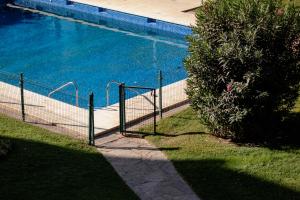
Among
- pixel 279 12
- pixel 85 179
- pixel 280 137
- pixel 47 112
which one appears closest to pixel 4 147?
pixel 85 179

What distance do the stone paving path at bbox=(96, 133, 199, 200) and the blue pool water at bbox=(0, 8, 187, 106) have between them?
457 cm

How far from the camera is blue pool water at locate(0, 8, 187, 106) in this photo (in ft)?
64.5

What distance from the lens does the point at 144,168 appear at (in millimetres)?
11875

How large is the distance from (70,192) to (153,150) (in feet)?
8.75

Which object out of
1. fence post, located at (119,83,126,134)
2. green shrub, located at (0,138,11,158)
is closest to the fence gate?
fence post, located at (119,83,126,134)

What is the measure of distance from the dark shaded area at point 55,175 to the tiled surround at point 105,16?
12.3 m

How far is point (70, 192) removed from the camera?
34.7 ft

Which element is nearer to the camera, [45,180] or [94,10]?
[45,180]

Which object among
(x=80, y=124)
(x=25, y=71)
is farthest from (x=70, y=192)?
(x=25, y=71)

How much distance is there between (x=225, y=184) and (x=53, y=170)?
3164 millimetres

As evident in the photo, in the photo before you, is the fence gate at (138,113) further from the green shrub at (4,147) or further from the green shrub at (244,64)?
the green shrub at (4,147)

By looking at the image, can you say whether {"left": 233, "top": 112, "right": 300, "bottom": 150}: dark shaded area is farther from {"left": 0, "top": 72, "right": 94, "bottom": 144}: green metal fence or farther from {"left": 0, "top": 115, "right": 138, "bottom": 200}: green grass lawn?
{"left": 0, "top": 72, "right": 94, "bottom": 144}: green metal fence

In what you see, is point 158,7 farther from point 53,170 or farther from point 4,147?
point 53,170

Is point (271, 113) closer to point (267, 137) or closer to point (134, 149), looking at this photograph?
point (267, 137)
